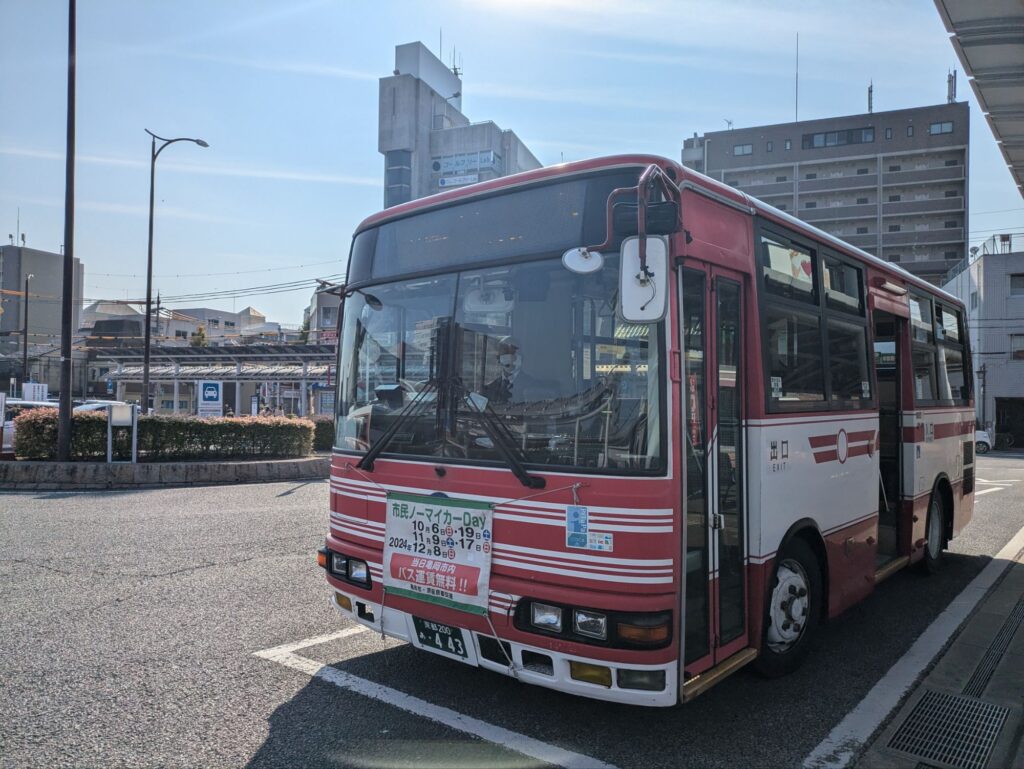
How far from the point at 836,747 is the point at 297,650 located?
3371 millimetres

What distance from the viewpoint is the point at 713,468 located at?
13.0ft

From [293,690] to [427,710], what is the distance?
854mm

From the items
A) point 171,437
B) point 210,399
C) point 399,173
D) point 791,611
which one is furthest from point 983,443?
point 399,173

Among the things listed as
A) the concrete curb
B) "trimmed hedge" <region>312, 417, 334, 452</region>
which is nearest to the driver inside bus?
the concrete curb

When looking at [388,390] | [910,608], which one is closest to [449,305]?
[388,390]

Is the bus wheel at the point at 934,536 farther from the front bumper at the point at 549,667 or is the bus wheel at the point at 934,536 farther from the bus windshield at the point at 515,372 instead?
the bus windshield at the point at 515,372

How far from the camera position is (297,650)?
5020 mm

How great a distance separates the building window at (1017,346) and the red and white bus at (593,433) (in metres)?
46.0

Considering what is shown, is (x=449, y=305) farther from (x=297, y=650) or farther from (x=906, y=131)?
(x=906, y=131)

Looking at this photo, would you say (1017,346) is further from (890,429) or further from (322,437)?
(890,429)

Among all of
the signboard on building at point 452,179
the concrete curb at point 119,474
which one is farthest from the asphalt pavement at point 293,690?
the signboard on building at point 452,179

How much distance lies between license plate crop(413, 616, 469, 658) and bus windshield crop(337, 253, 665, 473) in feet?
3.00

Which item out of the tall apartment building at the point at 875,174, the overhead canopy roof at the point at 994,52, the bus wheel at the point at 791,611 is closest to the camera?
the bus wheel at the point at 791,611

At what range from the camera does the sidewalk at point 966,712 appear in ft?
12.2
